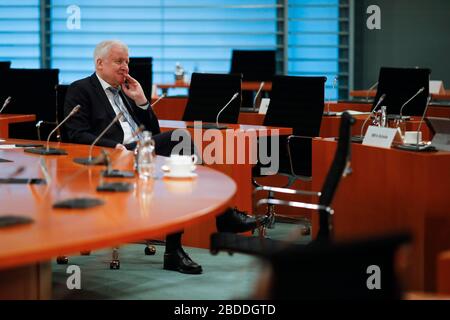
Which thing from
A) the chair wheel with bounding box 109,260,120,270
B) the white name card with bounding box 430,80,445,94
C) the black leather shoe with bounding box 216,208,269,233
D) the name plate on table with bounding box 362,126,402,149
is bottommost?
the chair wheel with bounding box 109,260,120,270

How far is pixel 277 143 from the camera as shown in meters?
5.91

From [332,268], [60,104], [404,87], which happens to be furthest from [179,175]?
[404,87]

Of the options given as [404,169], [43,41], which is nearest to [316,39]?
[43,41]

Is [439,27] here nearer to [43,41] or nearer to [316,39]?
[316,39]

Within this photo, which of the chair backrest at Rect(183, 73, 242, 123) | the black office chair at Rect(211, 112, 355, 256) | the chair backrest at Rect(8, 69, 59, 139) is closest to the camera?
the black office chair at Rect(211, 112, 355, 256)

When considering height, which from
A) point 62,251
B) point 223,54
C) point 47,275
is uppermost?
point 223,54

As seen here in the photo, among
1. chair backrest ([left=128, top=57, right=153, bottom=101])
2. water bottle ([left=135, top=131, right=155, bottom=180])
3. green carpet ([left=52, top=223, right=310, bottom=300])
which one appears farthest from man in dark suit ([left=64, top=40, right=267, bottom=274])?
chair backrest ([left=128, top=57, right=153, bottom=101])

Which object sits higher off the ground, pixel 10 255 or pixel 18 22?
pixel 18 22

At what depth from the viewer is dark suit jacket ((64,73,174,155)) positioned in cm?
500

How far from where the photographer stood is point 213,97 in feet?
20.8

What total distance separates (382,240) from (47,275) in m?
1.59

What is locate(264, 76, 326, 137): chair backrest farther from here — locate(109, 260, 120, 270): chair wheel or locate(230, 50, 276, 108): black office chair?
locate(230, 50, 276, 108): black office chair

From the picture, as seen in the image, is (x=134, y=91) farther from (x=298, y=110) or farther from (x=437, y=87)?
(x=437, y=87)

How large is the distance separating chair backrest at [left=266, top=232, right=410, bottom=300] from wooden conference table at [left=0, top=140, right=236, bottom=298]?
31.0 inches
